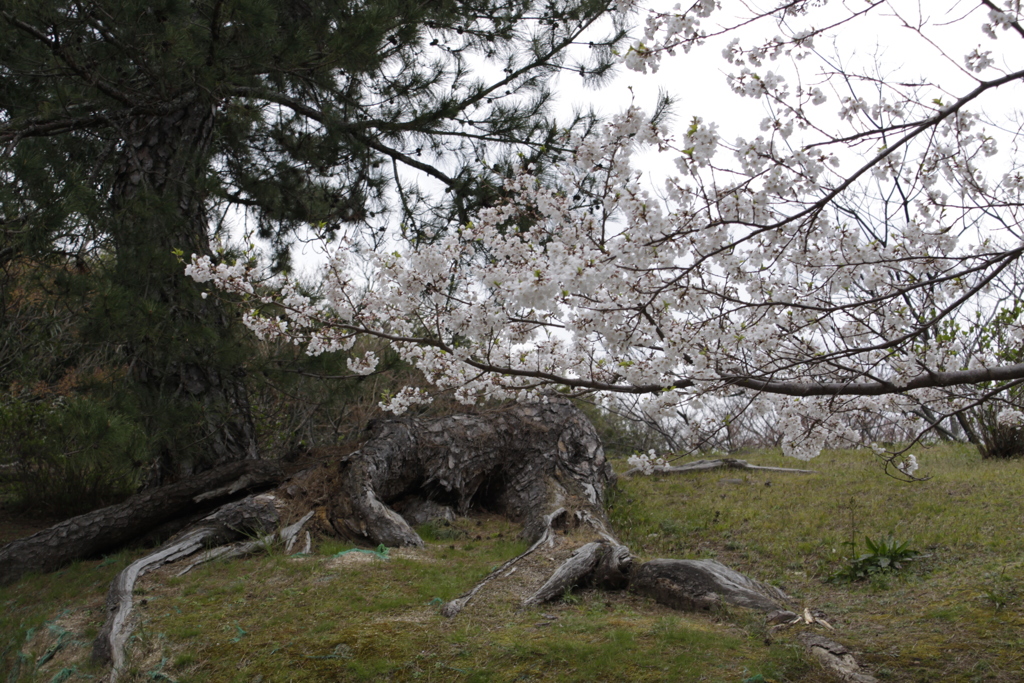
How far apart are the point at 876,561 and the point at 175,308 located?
6.20 meters

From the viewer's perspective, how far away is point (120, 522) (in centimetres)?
574

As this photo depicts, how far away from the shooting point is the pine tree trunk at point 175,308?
502 cm

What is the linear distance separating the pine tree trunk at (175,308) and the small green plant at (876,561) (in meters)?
5.34

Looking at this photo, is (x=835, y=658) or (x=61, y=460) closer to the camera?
(x=835, y=658)

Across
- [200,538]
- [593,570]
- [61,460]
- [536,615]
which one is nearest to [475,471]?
[593,570]

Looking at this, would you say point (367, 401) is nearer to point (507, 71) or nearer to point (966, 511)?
point (507, 71)

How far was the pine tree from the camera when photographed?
180 inches

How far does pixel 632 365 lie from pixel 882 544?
11.3 feet

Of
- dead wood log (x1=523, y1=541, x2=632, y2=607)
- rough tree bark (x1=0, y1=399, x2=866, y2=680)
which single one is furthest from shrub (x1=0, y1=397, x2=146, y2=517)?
dead wood log (x1=523, y1=541, x2=632, y2=607)

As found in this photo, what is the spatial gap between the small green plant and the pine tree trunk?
5342 millimetres

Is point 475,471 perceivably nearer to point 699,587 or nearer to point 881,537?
point 699,587

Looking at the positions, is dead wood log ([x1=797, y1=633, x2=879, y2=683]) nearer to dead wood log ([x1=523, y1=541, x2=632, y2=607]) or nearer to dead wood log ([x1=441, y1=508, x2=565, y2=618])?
dead wood log ([x1=523, y1=541, x2=632, y2=607])

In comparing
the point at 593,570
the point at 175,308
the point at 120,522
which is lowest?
the point at 593,570

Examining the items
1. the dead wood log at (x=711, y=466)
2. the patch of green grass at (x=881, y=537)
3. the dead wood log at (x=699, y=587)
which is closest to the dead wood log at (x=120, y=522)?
the dead wood log at (x=699, y=587)
